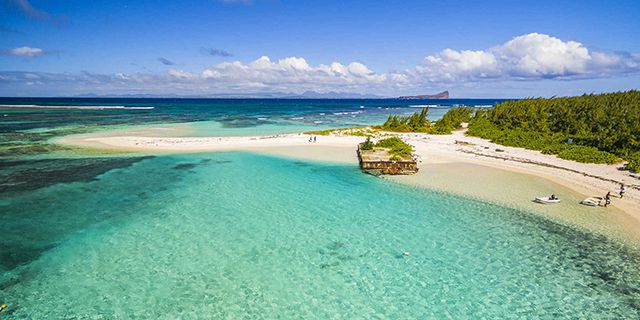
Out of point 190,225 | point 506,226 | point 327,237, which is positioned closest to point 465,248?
point 506,226

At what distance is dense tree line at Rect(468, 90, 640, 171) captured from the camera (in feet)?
114

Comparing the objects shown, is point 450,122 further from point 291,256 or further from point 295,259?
point 295,259

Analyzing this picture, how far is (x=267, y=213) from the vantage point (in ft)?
68.9

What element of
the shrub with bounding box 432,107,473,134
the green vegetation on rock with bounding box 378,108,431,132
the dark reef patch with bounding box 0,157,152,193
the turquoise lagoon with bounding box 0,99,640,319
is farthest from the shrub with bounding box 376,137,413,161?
the dark reef patch with bounding box 0,157,152,193

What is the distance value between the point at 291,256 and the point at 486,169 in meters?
24.5

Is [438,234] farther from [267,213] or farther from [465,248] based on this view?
[267,213]

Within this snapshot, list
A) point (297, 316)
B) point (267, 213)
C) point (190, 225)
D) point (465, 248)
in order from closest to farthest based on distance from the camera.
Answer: point (297, 316)
point (465, 248)
point (190, 225)
point (267, 213)

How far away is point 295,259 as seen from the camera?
15.5m

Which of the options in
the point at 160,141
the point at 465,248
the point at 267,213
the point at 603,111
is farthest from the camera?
the point at 160,141

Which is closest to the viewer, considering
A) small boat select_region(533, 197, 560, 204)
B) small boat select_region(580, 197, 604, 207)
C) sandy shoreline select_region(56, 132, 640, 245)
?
sandy shoreline select_region(56, 132, 640, 245)

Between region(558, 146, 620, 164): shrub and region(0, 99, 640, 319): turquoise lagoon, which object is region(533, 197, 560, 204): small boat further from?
region(558, 146, 620, 164): shrub

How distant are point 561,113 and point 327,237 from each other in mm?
48978

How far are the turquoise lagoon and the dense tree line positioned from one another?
70.8 feet

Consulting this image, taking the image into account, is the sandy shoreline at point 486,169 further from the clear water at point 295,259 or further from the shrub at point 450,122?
the shrub at point 450,122
